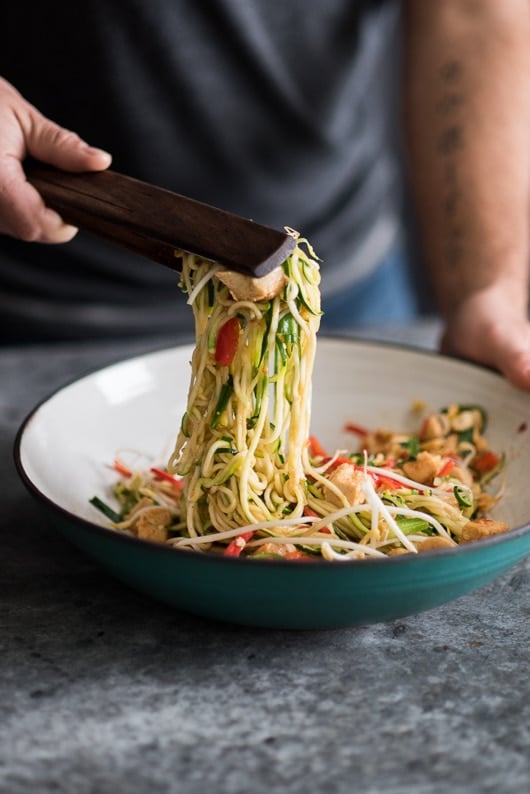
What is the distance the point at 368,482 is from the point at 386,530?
0.09 m

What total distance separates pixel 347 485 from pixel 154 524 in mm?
364

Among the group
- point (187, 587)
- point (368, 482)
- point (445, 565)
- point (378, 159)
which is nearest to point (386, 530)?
point (368, 482)

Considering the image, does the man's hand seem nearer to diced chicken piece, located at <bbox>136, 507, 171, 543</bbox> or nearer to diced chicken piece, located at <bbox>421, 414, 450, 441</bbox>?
diced chicken piece, located at <bbox>136, 507, 171, 543</bbox>

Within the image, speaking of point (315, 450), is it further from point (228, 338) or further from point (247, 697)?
point (247, 697)

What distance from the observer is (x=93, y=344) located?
3.13m

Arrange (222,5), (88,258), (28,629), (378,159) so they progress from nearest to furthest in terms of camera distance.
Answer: (28,629), (222,5), (88,258), (378,159)

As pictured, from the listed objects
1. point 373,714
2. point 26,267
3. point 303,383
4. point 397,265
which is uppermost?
point 397,265

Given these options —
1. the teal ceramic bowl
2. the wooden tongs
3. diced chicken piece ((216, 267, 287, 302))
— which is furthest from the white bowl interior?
diced chicken piece ((216, 267, 287, 302))

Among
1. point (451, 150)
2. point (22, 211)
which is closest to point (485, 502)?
point (22, 211)

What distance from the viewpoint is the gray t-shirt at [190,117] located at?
2.75m

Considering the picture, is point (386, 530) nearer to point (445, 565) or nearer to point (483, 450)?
point (445, 565)

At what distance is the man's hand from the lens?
191cm

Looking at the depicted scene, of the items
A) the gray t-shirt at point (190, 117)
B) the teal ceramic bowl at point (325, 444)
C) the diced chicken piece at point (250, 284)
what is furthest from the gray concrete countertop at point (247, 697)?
the gray t-shirt at point (190, 117)

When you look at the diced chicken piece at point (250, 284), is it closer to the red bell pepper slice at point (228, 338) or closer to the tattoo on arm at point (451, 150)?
the red bell pepper slice at point (228, 338)
